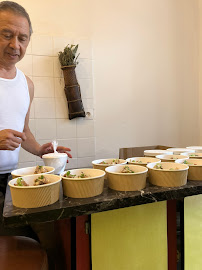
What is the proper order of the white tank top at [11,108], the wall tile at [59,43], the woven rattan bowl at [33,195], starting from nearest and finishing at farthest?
the woven rattan bowl at [33,195], the white tank top at [11,108], the wall tile at [59,43]

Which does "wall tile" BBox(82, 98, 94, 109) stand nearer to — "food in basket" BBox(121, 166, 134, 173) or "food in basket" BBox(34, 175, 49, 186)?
"food in basket" BBox(121, 166, 134, 173)

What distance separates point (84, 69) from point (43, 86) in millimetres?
482

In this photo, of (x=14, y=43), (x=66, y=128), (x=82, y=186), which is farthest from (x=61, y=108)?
(x=82, y=186)

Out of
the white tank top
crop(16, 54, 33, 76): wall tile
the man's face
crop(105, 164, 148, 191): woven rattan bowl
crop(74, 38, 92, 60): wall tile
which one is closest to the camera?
crop(105, 164, 148, 191): woven rattan bowl

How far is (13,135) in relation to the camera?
1156mm

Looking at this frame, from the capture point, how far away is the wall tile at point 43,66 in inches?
96.0

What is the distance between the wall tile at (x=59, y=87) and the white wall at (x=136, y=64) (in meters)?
0.18

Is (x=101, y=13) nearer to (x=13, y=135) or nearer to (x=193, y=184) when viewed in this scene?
(x=13, y=135)

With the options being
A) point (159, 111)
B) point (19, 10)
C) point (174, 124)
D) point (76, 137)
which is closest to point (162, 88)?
point (159, 111)

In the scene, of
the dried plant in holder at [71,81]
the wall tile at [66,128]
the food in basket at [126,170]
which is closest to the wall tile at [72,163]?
the wall tile at [66,128]

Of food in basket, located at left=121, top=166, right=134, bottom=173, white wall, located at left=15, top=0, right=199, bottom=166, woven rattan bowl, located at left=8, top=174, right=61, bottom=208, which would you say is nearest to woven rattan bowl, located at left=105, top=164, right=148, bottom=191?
food in basket, located at left=121, top=166, right=134, bottom=173

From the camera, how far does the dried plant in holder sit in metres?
2.41

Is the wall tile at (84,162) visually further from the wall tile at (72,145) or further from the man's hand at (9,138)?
the man's hand at (9,138)

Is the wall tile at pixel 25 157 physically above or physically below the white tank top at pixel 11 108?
below
